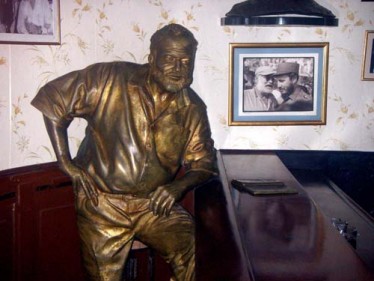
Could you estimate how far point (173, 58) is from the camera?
2105 mm

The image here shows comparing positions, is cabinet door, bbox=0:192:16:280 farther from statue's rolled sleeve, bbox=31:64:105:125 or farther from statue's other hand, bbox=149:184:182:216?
statue's other hand, bbox=149:184:182:216

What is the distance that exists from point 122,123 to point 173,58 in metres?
0.37

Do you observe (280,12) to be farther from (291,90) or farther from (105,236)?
(291,90)

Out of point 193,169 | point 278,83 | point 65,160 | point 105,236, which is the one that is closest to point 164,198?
point 193,169

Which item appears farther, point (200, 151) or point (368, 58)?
point (368, 58)

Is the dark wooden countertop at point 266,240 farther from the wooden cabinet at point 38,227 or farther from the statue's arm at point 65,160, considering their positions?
the wooden cabinet at point 38,227

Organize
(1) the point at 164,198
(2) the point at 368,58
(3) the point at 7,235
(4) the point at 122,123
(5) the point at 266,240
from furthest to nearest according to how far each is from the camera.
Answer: (2) the point at 368,58, (3) the point at 7,235, (4) the point at 122,123, (1) the point at 164,198, (5) the point at 266,240

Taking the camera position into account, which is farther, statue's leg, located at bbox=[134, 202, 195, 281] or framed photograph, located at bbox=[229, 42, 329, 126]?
framed photograph, located at bbox=[229, 42, 329, 126]

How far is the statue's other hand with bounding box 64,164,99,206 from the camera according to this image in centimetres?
219

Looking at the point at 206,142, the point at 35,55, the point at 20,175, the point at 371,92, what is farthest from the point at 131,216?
the point at 371,92

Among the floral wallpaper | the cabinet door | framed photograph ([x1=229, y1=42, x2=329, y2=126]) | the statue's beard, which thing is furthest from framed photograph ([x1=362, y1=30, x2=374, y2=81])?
the cabinet door

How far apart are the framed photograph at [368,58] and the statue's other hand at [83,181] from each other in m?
1.75

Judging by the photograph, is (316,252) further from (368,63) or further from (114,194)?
(368,63)

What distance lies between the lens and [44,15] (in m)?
2.55
